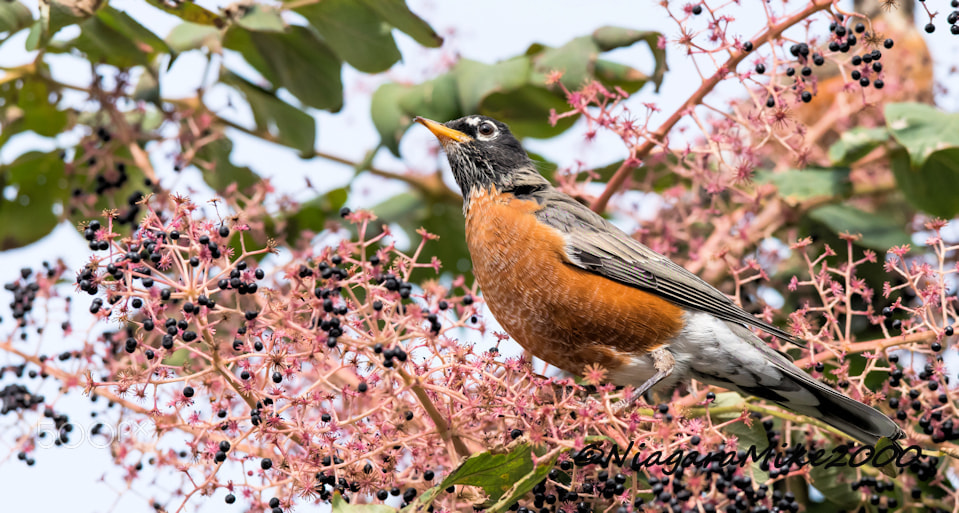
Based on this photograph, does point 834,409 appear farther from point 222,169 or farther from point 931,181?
point 222,169

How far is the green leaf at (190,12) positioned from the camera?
14.4 ft

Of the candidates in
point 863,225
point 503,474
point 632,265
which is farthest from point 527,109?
point 503,474

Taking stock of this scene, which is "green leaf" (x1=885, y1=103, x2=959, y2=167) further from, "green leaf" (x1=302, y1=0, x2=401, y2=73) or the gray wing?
"green leaf" (x1=302, y1=0, x2=401, y2=73)

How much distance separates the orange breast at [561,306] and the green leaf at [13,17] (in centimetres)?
252

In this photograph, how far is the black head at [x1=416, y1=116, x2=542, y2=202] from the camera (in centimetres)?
485

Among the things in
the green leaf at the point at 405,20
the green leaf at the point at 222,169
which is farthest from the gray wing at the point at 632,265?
the green leaf at the point at 222,169

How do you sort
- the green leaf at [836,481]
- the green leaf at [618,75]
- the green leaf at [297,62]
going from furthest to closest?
the green leaf at [618,75], the green leaf at [297,62], the green leaf at [836,481]

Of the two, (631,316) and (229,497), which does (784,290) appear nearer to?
(631,316)

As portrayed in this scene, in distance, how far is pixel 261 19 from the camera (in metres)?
4.55

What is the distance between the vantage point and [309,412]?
3418 mm

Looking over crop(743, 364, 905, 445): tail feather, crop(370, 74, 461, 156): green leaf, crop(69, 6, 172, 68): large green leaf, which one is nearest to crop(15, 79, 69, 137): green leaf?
crop(69, 6, 172, 68): large green leaf

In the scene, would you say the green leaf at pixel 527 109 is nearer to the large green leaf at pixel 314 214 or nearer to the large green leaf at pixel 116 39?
the large green leaf at pixel 314 214

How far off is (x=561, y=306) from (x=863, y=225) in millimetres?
1885

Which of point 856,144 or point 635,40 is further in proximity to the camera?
point 856,144
